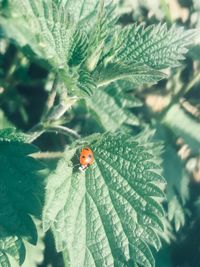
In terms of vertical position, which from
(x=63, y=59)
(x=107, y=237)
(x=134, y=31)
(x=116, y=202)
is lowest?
(x=107, y=237)

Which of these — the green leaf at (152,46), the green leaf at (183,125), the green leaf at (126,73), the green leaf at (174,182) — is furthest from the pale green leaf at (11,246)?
the green leaf at (183,125)

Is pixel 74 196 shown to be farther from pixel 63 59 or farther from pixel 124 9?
pixel 124 9

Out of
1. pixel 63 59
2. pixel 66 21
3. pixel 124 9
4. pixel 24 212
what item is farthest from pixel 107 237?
pixel 124 9

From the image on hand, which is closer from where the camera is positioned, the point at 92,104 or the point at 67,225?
the point at 67,225

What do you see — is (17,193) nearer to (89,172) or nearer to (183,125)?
(89,172)

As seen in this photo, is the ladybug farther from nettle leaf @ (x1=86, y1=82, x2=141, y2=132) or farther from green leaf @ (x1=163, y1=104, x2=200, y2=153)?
green leaf @ (x1=163, y1=104, x2=200, y2=153)

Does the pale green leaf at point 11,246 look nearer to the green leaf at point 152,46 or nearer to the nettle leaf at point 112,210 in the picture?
the nettle leaf at point 112,210
